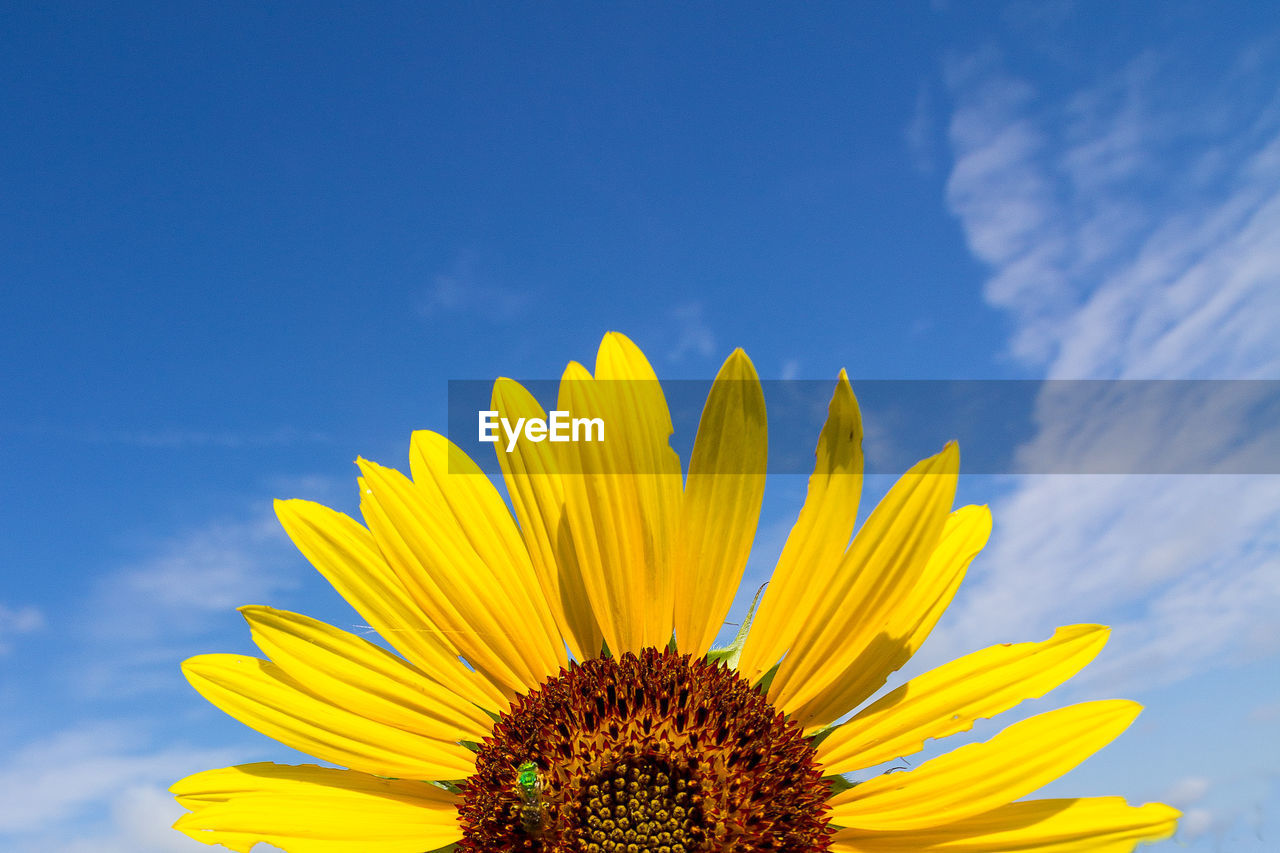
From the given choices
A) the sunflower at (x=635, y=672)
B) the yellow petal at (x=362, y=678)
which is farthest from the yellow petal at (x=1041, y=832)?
the yellow petal at (x=362, y=678)

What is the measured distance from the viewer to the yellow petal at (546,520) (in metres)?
3.75

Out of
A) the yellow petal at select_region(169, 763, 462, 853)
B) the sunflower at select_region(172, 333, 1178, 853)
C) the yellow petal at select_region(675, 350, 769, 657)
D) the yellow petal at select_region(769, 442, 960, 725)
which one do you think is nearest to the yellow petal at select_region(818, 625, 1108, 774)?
the sunflower at select_region(172, 333, 1178, 853)

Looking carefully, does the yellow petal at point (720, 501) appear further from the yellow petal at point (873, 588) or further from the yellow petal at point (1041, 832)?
the yellow petal at point (1041, 832)

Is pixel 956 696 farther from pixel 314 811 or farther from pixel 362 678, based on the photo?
pixel 314 811

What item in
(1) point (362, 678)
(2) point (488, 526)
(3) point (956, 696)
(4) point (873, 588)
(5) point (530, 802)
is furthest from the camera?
(2) point (488, 526)

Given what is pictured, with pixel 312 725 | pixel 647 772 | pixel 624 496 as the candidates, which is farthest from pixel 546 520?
pixel 312 725

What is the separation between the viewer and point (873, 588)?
140 inches

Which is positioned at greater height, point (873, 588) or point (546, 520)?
point (546, 520)

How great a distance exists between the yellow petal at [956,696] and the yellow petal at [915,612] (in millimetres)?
86

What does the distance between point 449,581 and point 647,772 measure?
43.1 inches

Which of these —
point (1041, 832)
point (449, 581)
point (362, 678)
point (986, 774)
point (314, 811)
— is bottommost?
point (1041, 832)

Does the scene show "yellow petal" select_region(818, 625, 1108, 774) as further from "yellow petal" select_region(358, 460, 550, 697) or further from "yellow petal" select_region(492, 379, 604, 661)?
"yellow petal" select_region(358, 460, 550, 697)

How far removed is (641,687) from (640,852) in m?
0.58

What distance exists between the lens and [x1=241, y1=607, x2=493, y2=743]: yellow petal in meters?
3.57
